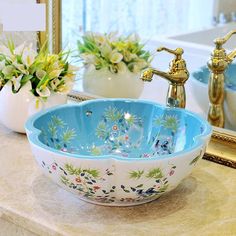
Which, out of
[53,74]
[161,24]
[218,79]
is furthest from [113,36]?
[218,79]

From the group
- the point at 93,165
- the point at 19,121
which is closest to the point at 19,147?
the point at 19,121

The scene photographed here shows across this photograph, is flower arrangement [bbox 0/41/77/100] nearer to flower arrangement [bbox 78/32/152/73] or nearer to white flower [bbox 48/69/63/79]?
white flower [bbox 48/69/63/79]

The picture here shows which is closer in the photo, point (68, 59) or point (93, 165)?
point (93, 165)

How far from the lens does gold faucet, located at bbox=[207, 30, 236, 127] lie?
50.5 inches

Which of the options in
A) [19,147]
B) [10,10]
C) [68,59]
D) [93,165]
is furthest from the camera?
[10,10]

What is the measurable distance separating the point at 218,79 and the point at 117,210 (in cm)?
47

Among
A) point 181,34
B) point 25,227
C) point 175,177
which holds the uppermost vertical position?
point 181,34

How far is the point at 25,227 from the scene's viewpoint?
100cm

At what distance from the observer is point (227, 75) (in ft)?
4.30

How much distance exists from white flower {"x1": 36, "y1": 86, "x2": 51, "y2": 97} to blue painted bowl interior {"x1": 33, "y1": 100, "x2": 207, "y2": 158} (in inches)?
4.8

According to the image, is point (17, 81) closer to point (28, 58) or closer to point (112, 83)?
point (28, 58)

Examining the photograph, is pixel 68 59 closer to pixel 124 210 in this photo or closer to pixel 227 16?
pixel 227 16

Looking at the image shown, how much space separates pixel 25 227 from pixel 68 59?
0.64 metres

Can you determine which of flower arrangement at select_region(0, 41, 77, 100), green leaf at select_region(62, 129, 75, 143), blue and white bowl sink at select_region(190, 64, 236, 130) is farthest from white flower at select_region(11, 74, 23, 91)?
blue and white bowl sink at select_region(190, 64, 236, 130)
